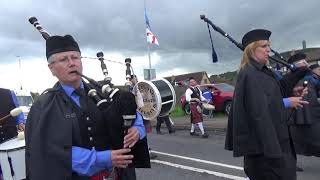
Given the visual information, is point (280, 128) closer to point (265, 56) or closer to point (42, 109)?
point (265, 56)

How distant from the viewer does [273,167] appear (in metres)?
4.12

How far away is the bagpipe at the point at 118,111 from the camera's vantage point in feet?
9.75

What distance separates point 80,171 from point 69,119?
1.03 feet

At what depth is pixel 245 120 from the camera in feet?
13.9

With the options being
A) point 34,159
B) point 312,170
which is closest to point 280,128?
point 34,159

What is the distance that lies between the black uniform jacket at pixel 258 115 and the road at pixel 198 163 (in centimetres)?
371

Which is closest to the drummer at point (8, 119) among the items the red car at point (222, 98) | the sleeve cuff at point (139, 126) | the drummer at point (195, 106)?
the sleeve cuff at point (139, 126)

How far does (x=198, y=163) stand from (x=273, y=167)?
18.6 ft

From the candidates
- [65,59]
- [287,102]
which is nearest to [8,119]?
[65,59]

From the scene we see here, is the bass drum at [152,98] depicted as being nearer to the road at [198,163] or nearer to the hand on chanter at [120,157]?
the road at [198,163]

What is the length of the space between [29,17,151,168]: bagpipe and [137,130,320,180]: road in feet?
16.2

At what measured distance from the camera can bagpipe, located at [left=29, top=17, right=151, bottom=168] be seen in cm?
297

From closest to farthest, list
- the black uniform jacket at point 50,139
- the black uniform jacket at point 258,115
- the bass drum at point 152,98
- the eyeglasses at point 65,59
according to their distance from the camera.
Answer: the black uniform jacket at point 50,139 < the eyeglasses at point 65,59 < the black uniform jacket at point 258,115 < the bass drum at point 152,98

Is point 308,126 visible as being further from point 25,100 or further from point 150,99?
point 25,100
